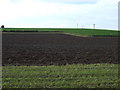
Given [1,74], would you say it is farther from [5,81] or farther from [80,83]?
[80,83]

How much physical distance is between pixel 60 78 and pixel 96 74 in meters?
1.63

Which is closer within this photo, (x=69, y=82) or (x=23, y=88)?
(x=23, y=88)

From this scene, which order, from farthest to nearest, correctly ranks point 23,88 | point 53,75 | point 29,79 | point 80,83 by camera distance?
point 53,75 → point 29,79 → point 80,83 → point 23,88

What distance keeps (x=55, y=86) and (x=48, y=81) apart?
579 mm

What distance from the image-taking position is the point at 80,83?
679 centimetres

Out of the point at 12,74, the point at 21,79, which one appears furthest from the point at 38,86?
Answer: the point at 12,74

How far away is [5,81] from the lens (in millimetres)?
7066

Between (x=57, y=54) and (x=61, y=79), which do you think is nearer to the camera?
(x=61, y=79)

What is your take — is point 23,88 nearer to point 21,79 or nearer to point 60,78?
point 21,79

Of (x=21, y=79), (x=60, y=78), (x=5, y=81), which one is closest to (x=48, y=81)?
(x=60, y=78)

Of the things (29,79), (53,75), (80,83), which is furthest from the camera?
(53,75)

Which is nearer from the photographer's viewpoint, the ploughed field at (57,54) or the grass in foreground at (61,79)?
the grass in foreground at (61,79)

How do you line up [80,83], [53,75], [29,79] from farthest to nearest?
[53,75], [29,79], [80,83]

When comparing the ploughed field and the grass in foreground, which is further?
the ploughed field
